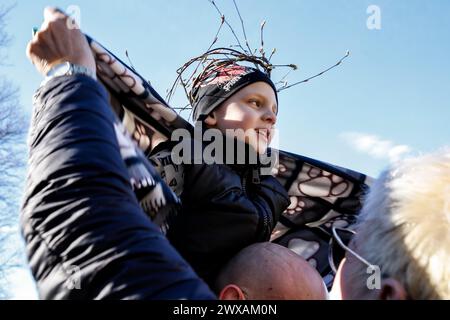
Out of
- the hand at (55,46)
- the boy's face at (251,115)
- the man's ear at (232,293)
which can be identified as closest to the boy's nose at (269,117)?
the boy's face at (251,115)

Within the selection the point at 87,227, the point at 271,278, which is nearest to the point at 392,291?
the point at 271,278

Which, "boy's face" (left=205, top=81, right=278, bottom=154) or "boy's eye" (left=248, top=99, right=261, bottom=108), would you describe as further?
"boy's eye" (left=248, top=99, right=261, bottom=108)

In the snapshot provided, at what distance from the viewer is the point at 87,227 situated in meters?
0.80

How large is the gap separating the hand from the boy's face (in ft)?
3.86

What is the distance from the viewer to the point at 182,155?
190 centimetres

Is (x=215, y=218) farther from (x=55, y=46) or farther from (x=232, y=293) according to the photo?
(x=55, y=46)

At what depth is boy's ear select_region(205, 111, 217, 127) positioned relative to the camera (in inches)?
93.9

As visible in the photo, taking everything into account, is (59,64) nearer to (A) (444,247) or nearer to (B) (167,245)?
(B) (167,245)

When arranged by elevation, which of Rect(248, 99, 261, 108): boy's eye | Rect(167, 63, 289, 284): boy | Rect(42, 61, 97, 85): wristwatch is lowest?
Rect(167, 63, 289, 284): boy

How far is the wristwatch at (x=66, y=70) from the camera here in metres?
1.00

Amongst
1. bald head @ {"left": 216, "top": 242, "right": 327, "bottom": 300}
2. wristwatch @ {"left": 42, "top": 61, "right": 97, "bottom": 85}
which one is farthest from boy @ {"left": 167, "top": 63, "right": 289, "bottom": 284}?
wristwatch @ {"left": 42, "top": 61, "right": 97, "bottom": 85}

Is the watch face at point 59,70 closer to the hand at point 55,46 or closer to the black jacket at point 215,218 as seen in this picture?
the hand at point 55,46

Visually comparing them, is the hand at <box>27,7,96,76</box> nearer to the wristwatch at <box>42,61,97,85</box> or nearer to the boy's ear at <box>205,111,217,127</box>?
the wristwatch at <box>42,61,97,85</box>
